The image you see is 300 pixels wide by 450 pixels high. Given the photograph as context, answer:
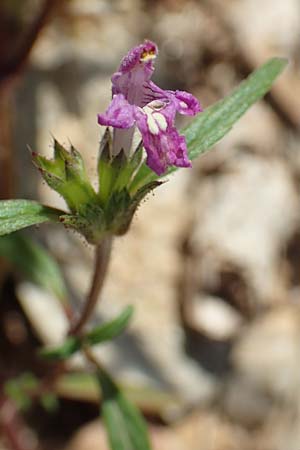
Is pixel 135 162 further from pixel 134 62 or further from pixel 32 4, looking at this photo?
pixel 32 4

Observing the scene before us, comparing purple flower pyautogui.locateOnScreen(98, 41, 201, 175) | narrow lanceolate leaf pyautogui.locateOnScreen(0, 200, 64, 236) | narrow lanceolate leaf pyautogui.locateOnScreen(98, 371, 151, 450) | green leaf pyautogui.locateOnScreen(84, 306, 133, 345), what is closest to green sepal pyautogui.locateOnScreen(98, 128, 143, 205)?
purple flower pyautogui.locateOnScreen(98, 41, 201, 175)

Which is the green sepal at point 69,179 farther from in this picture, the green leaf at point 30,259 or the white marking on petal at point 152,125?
the green leaf at point 30,259

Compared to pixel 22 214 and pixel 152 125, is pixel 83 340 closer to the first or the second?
pixel 22 214

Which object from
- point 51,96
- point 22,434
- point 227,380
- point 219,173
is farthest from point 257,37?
point 22,434

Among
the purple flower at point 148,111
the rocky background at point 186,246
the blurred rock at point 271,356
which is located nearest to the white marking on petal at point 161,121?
the purple flower at point 148,111

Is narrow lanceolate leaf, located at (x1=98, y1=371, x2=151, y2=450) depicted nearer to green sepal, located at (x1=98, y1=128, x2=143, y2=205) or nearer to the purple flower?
green sepal, located at (x1=98, y1=128, x2=143, y2=205)
